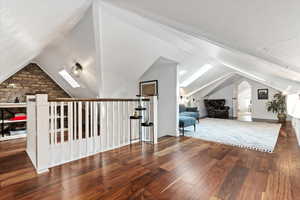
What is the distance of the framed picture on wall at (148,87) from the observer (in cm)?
478

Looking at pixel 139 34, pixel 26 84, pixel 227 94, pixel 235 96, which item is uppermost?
pixel 139 34

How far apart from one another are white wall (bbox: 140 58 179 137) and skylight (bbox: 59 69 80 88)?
230cm

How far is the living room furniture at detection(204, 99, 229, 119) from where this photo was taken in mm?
8703

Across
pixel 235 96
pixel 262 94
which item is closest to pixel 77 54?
pixel 235 96

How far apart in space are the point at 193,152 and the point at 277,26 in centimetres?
251

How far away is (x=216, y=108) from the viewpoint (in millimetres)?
9148

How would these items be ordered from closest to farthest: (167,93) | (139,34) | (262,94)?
(139,34) → (167,93) → (262,94)

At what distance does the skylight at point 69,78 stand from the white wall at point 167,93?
7.56 ft

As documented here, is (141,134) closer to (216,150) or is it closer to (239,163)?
(216,150)

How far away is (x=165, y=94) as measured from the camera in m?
4.66

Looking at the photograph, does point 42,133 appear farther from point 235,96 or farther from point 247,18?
point 235,96

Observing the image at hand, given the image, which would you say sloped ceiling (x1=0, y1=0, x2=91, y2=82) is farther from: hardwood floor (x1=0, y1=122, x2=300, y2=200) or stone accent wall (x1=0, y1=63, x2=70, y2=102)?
stone accent wall (x1=0, y1=63, x2=70, y2=102)

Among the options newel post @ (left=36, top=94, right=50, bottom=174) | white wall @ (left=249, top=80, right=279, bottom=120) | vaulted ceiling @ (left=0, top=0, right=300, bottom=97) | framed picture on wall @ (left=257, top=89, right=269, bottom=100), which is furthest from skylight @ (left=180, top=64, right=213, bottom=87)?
newel post @ (left=36, top=94, right=50, bottom=174)

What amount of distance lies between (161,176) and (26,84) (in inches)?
225
